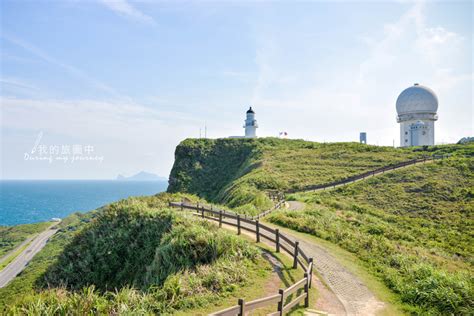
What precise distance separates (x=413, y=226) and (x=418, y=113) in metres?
60.1

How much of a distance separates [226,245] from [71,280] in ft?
35.1

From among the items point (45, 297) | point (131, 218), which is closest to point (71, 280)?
point (131, 218)

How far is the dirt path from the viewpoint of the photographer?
30.3ft

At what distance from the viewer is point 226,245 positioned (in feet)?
41.9

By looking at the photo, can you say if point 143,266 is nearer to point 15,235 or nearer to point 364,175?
point 364,175

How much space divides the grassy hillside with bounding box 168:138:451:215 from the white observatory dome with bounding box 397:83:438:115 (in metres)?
17.0

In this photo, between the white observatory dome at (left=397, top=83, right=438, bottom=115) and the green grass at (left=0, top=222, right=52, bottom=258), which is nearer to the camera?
the white observatory dome at (left=397, top=83, right=438, bottom=115)

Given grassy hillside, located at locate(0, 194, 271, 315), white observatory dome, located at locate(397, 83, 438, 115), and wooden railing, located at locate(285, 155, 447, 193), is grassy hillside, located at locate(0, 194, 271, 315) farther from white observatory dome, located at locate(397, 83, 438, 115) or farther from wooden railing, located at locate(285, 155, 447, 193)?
white observatory dome, located at locate(397, 83, 438, 115)

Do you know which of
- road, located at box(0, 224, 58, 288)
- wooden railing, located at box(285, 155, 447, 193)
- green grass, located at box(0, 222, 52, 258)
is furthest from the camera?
green grass, located at box(0, 222, 52, 258)

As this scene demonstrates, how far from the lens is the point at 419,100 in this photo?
72500mm

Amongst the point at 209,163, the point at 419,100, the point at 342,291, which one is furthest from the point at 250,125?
the point at 342,291

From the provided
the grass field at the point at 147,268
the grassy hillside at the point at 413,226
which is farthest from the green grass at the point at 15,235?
the grassy hillside at the point at 413,226

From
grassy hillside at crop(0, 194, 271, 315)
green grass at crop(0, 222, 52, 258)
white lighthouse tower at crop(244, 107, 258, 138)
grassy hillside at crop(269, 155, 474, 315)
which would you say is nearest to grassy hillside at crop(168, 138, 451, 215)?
grassy hillside at crop(269, 155, 474, 315)

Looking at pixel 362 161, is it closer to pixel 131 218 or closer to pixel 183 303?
pixel 131 218
